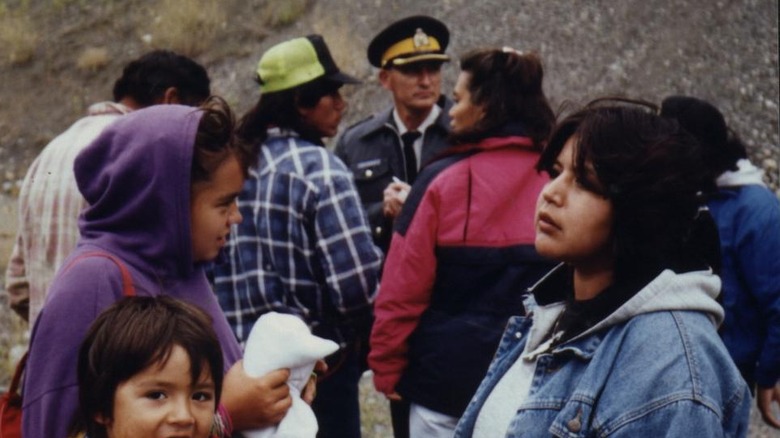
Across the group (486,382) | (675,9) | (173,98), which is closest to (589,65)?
(675,9)

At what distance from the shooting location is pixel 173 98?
4551 mm

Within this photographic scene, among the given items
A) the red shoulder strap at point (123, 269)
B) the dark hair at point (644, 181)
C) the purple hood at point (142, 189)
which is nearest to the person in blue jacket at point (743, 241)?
the dark hair at point (644, 181)

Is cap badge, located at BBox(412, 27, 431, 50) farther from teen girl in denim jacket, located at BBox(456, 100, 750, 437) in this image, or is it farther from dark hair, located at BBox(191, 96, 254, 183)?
teen girl in denim jacket, located at BBox(456, 100, 750, 437)

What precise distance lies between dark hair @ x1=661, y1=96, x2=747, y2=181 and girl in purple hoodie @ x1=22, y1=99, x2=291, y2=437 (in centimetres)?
229

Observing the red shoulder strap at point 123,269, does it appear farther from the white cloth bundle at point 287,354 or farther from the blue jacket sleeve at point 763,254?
the blue jacket sleeve at point 763,254

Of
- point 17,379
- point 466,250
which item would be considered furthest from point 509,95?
point 17,379

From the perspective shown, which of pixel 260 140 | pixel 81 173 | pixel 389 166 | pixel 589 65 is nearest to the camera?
pixel 81 173

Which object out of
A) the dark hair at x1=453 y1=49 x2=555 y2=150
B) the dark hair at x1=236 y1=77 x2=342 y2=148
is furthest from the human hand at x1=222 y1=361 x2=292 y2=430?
the dark hair at x1=236 y1=77 x2=342 y2=148

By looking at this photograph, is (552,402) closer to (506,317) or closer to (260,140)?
(506,317)

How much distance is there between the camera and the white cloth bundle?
2578 millimetres

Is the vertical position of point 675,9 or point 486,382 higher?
point 486,382

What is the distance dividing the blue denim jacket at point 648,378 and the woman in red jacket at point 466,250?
1.52 m

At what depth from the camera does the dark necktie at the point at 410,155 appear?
5.71m

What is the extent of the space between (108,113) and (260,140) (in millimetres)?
610
